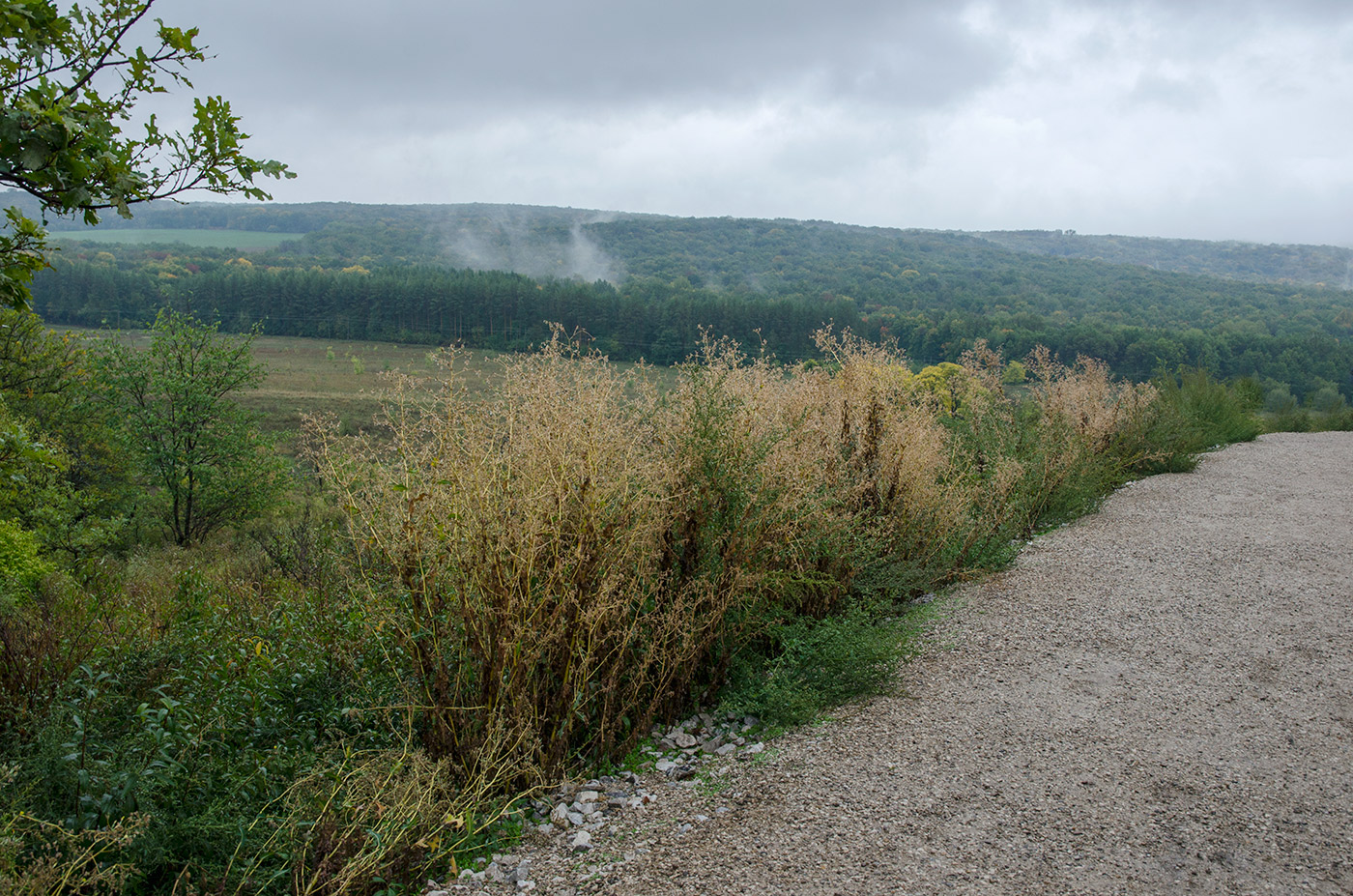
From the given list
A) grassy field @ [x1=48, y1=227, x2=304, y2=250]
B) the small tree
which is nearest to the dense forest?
grassy field @ [x1=48, y1=227, x2=304, y2=250]

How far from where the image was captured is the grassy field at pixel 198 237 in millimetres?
73375

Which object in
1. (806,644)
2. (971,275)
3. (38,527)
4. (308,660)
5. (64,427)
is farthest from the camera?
(971,275)

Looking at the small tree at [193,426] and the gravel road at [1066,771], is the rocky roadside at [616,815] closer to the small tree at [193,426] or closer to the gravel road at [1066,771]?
the gravel road at [1066,771]

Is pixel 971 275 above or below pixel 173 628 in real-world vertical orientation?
above

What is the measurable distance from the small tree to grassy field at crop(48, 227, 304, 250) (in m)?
64.3

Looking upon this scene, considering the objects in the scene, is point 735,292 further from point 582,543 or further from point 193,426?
point 582,543

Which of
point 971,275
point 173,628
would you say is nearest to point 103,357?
point 173,628

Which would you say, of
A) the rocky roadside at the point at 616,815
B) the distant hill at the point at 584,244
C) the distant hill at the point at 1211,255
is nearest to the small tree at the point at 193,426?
the rocky roadside at the point at 616,815

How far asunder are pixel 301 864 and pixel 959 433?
9.60 metres

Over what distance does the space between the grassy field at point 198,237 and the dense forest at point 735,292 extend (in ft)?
10.1

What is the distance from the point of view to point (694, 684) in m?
5.16

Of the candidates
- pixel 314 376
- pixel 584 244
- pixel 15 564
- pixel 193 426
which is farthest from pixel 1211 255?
pixel 15 564

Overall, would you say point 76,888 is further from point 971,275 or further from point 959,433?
point 971,275

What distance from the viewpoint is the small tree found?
1578 cm
